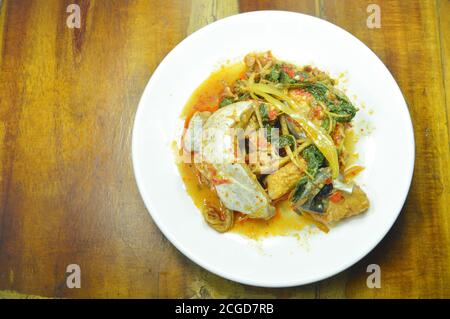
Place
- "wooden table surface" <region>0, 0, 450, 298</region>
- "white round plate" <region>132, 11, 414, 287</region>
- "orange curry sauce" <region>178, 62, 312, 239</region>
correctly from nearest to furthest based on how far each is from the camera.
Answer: "white round plate" <region>132, 11, 414, 287</region>
"orange curry sauce" <region>178, 62, 312, 239</region>
"wooden table surface" <region>0, 0, 450, 298</region>

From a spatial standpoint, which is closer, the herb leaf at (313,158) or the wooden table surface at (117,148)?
the herb leaf at (313,158)

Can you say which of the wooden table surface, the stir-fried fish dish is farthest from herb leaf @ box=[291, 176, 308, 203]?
the wooden table surface

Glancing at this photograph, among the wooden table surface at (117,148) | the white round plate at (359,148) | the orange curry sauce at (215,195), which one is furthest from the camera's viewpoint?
the wooden table surface at (117,148)

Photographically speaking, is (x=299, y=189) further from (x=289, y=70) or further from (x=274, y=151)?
(x=289, y=70)

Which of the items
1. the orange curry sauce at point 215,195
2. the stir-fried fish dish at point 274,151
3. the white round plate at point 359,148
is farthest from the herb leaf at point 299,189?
the white round plate at point 359,148

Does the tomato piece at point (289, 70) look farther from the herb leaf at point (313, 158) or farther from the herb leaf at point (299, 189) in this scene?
the herb leaf at point (299, 189)

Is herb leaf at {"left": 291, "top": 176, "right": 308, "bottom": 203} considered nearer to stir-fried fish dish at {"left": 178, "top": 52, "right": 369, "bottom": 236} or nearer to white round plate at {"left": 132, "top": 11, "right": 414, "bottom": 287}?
stir-fried fish dish at {"left": 178, "top": 52, "right": 369, "bottom": 236}
